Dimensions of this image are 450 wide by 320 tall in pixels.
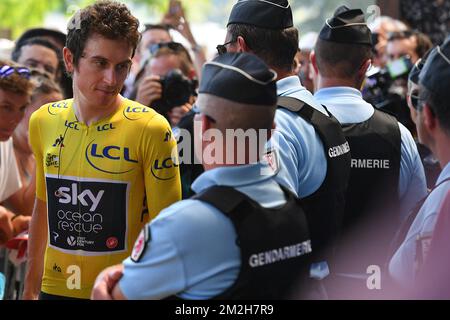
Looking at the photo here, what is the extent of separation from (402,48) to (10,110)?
388 centimetres

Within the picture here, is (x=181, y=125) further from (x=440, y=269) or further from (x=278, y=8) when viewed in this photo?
(x=440, y=269)

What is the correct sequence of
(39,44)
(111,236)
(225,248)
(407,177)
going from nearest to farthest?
(225,248)
(111,236)
(407,177)
(39,44)

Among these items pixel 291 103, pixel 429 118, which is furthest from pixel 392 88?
pixel 429 118

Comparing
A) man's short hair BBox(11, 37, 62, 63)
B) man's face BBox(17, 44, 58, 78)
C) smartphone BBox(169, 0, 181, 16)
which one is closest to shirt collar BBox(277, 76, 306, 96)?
man's face BBox(17, 44, 58, 78)

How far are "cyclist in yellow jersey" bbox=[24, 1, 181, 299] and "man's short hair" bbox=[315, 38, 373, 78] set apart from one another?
1.11m

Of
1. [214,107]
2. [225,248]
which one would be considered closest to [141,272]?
[225,248]

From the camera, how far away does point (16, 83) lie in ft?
15.6

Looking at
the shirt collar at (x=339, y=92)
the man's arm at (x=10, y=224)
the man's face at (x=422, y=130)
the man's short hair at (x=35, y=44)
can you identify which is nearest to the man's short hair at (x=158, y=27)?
the man's short hair at (x=35, y=44)

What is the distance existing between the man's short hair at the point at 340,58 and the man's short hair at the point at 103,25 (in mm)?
1123

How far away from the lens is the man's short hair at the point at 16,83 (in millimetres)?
4730

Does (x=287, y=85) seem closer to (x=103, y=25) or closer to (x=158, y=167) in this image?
(x=158, y=167)

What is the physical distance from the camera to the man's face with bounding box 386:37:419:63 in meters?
7.21
